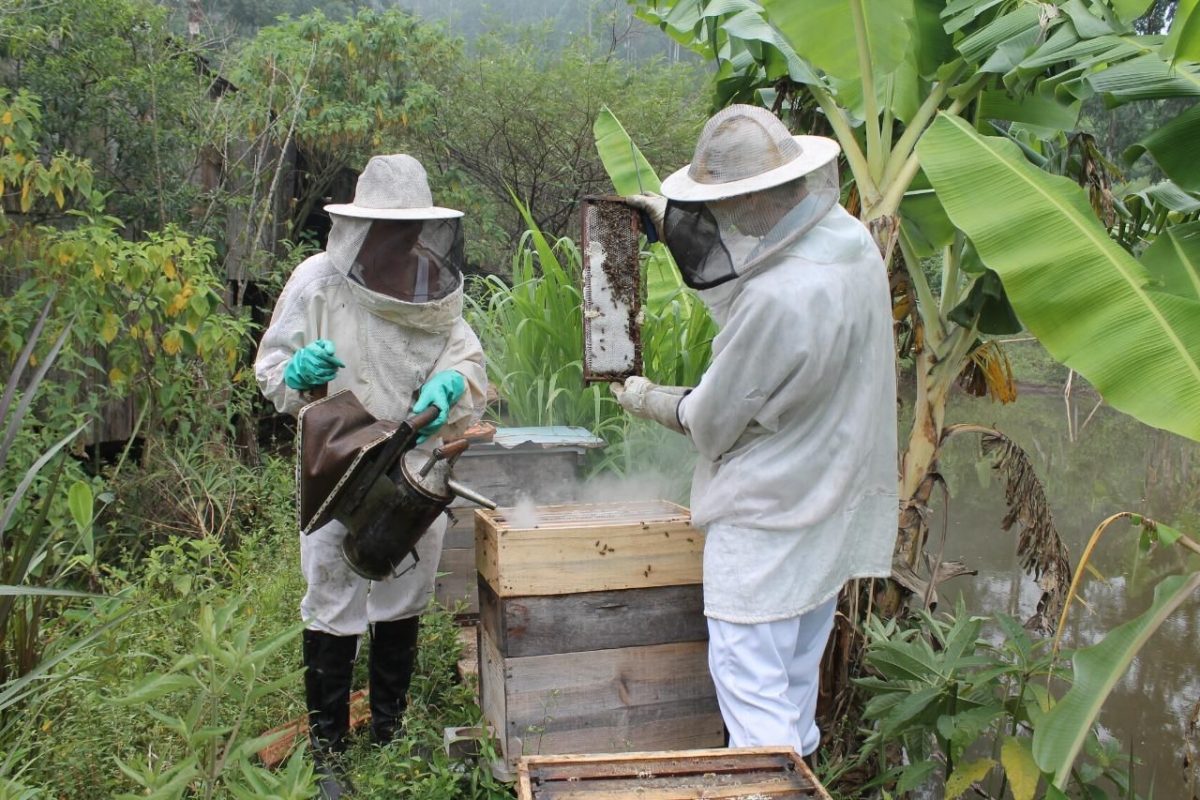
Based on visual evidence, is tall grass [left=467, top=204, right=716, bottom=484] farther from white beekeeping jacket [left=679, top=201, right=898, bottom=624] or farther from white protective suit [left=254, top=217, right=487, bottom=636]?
white beekeeping jacket [left=679, top=201, right=898, bottom=624]

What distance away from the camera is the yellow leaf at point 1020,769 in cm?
277

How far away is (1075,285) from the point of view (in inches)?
107

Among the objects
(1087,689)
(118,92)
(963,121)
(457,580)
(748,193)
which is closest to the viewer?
(748,193)

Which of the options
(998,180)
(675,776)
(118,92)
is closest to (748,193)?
(998,180)

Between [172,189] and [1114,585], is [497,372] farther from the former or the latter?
[1114,585]

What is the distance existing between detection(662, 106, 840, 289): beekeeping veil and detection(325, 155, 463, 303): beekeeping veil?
2.51 ft

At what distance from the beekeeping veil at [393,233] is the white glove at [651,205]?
19.9 inches

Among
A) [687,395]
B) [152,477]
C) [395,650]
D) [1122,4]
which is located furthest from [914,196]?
[152,477]

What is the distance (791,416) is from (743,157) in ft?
2.13

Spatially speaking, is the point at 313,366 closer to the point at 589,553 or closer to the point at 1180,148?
the point at 589,553

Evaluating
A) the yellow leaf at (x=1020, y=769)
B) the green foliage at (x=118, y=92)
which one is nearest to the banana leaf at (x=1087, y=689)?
the yellow leaf at (x=1020, y=769)

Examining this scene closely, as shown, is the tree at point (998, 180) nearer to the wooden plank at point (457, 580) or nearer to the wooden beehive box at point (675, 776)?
the wooden beehive box at point (675, 776)

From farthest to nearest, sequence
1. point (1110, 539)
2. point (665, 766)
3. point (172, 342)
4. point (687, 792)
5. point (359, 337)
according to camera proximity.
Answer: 1. point (1110, 539)
2. point (172, 342)
3. point (359, 337)
4. point (665, 766)
5. point (687, 792)

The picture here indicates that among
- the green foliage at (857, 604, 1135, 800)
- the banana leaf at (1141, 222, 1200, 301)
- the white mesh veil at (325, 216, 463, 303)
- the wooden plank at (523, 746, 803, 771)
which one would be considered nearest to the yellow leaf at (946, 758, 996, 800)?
the green foliage at (857, 604, 1135, 800)
